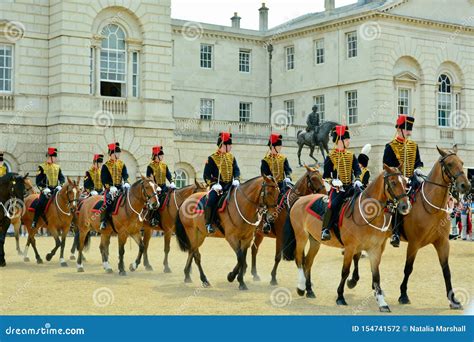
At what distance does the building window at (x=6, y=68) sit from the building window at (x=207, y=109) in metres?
18.3

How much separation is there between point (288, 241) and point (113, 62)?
21.5 meters

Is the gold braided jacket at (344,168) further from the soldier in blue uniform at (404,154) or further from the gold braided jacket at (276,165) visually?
the gold braided jacket at (276,165)

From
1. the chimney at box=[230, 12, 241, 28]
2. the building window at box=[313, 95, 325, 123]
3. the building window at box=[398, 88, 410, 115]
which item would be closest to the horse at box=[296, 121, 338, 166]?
the building window at box=[398, 88, 410, 115]

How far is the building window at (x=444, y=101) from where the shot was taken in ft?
161

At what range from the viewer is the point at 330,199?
14.7 meters

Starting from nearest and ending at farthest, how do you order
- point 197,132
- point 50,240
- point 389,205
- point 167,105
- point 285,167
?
point 389,205
point 285,167
point 50,240
point 167,105
point 197,132

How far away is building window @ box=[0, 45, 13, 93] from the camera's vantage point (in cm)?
3419

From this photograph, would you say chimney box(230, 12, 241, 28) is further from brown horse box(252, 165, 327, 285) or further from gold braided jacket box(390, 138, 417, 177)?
gold braided jacket box(390, 138, 417, 177)

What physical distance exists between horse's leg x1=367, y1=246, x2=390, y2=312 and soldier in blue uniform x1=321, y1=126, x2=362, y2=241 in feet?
3.42

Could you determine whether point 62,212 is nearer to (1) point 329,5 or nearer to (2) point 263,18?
(1) point 329,5

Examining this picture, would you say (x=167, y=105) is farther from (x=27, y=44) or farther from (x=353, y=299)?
(x=353, y=299)

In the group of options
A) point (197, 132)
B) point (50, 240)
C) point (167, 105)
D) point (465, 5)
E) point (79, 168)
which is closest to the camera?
point (50, 240)

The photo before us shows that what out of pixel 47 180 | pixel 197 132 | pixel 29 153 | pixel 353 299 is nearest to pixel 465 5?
pixel 197 132

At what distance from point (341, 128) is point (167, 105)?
72.0 feet
